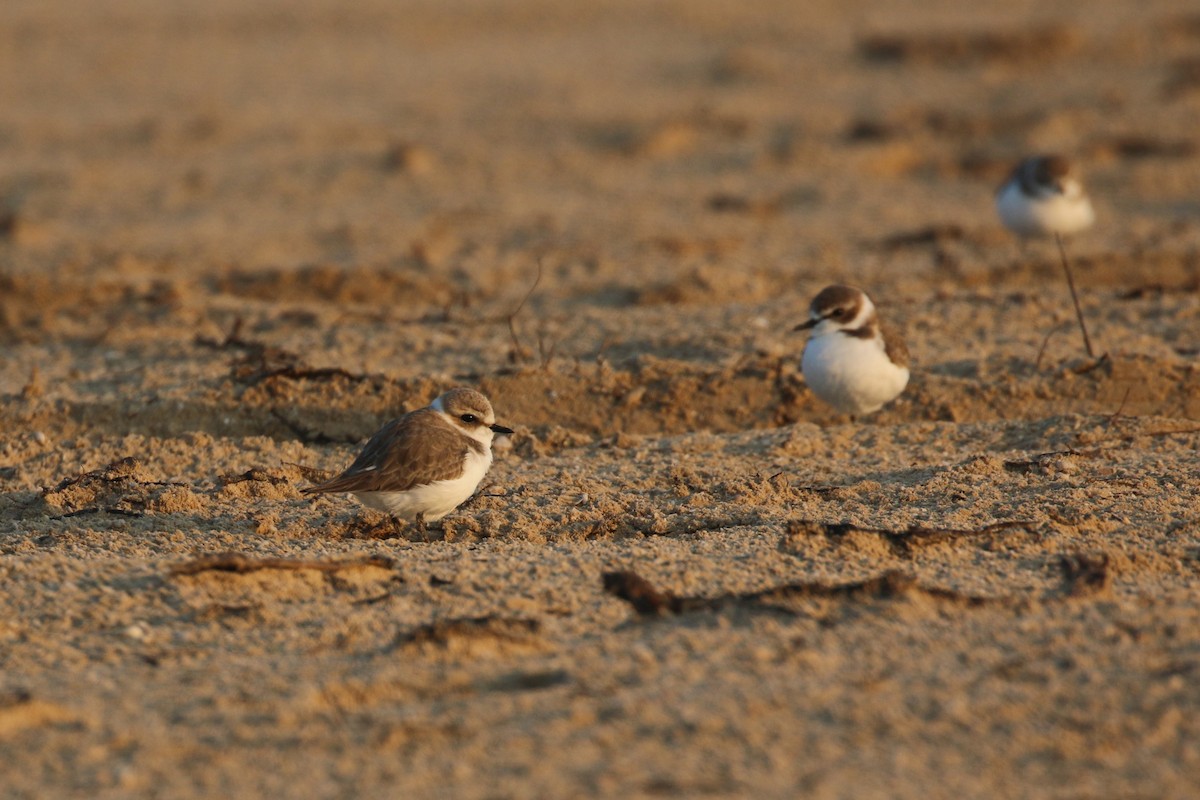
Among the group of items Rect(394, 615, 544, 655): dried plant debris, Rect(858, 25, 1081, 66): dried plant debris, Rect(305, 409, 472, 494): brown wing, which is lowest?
Rect(394, 615, 544, 655): dried plant debris

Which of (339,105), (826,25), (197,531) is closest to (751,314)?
(197,531)

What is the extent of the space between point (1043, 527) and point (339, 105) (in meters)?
12.6

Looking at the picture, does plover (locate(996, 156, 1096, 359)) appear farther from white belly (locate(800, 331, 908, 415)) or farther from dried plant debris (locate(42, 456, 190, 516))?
dried plant debris (locate(42, 456, 190, 516))

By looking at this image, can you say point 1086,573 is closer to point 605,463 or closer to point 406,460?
point 605,463

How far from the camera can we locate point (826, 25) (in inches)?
802

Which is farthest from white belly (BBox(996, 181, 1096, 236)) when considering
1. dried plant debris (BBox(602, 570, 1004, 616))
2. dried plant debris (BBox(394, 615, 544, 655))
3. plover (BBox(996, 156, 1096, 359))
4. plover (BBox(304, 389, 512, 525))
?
dried plant debris (BBox(394, 615, 544, 655))

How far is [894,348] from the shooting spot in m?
6.68

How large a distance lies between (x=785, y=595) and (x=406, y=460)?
1.55 m

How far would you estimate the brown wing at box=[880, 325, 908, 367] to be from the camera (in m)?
6.61

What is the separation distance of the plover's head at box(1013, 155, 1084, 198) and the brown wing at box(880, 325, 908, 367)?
348cm

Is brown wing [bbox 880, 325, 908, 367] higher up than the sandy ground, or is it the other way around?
brown wing [bbox 880, 325, 908, 367]

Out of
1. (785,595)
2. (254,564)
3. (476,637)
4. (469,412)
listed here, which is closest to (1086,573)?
(785,595)

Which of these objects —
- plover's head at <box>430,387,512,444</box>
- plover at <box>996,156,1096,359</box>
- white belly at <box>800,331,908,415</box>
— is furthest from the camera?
plover at <box>996,156,1096,359</box>

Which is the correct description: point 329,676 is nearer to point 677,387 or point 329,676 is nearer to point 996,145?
point 677,387
